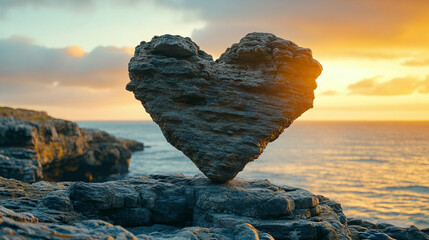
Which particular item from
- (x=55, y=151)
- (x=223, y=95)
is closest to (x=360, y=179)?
(x=223, y=95)

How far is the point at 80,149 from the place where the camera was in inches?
Result: 2790

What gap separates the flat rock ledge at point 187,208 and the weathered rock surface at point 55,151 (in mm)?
29608

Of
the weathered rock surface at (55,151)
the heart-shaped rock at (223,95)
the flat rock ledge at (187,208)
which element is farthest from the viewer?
the weathered rock surface at (55,151)

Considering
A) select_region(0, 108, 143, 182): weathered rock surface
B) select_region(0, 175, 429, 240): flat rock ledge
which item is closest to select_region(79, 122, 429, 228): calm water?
select_region(0, 108, 143, 182): weathered rock surface

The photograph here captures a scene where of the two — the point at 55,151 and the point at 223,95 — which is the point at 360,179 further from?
the point at 55,151

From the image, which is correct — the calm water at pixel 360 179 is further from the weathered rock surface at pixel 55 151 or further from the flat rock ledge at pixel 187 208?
the flat rock ledge at pixel 187 208

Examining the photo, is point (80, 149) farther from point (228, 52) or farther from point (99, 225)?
point (99, 225)

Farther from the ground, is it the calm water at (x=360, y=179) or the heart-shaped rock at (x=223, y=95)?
the heart-shaped rock at (x=223, y=95)

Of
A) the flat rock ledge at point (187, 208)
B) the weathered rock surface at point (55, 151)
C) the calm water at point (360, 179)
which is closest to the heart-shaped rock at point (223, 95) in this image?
the flat rock ledge at point (187, 208)

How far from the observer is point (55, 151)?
64.1m

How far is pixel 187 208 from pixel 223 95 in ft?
26.2

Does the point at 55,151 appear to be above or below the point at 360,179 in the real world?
above

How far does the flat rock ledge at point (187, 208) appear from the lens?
17.7m

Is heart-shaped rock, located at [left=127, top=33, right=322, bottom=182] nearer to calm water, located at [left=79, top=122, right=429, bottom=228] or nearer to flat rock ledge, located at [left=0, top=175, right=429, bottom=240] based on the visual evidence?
flat rock ledge, located at [left=0, top=175, right=429, bottom=240]
